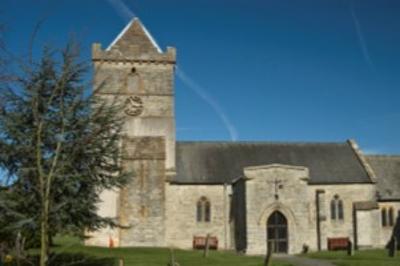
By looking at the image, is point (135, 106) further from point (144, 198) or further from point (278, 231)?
point (278, 231)

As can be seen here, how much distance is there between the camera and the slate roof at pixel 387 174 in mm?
43875

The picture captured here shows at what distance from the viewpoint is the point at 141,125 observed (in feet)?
140

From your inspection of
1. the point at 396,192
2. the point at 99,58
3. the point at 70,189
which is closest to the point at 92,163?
the point at 70,189

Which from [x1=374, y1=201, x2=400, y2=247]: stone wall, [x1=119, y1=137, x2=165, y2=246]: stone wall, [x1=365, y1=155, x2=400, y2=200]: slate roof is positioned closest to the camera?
[x1=119, y1=137, x2=165, y2=246]: stone wall

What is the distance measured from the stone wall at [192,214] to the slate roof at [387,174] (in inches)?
503

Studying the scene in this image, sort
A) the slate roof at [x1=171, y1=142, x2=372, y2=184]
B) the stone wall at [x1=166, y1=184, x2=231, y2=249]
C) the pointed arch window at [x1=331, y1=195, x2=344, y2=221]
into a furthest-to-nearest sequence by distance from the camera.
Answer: the pointed arch window at [x1=331, y1=195, x2=344, y2=221]
the slate roof at [x1=171, y1=142, x2=372, y2=184]
the stone wall at [x1=166, y1=184, x2=231, y2=249]

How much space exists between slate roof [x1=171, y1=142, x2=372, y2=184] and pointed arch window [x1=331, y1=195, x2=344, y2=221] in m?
1.41

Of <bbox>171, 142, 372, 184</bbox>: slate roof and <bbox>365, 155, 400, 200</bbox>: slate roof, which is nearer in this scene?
<bbox>171, 142, 372, 184</bbox>: slate roof

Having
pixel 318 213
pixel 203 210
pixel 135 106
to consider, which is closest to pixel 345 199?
pixel 318 213

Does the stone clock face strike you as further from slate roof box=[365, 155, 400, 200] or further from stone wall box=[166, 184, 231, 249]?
slate roof box=[365, 155, 400, 200]

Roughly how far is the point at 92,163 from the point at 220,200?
26.1 meters

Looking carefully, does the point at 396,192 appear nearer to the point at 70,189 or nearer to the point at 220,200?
the point at 220,200

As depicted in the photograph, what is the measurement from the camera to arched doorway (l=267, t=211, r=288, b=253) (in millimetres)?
38812

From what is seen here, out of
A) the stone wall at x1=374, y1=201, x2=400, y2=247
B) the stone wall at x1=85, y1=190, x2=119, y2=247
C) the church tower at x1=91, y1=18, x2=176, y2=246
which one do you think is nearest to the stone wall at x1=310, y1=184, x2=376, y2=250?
the stone wall at x1=374, y1=201, x2=400, y2=247
